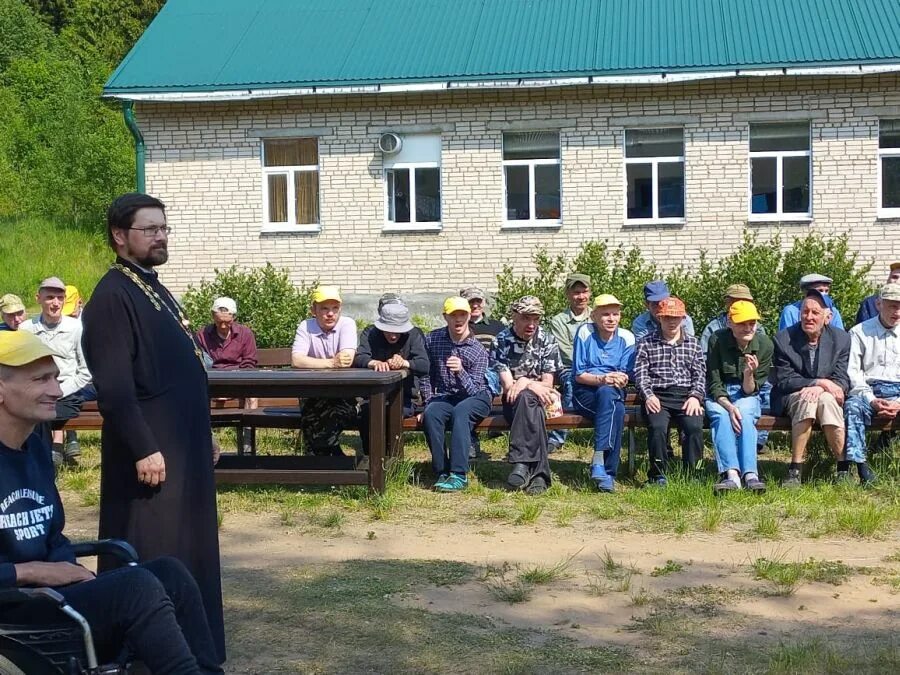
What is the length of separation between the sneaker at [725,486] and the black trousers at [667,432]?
44 centimetres

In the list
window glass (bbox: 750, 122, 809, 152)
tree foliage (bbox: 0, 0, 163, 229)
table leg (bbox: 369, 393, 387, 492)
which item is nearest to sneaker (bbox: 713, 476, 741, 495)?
table leg (bbox: 369, 393, 387, 492)

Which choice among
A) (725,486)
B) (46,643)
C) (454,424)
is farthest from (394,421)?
(46,643)

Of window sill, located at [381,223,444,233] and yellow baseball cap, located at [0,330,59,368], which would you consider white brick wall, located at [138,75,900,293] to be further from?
yellow baseball cap, located at [0,330,59,368]

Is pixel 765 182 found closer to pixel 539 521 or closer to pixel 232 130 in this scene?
pixel 232 130

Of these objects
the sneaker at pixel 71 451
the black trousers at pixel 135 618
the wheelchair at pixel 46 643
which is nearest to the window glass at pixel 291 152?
the sneaker at pixel 71 451

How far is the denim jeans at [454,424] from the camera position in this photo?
29.1ft

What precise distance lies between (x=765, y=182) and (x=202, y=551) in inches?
579

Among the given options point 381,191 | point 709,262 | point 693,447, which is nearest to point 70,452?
point 693,447

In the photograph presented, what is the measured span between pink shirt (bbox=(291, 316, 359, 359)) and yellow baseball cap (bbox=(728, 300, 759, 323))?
2.99 meters

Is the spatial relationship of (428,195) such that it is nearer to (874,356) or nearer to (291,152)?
(291,152)

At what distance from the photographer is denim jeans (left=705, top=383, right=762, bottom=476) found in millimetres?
8484

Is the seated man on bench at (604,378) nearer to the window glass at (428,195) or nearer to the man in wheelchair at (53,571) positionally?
the man in wheelchair at (53,571)

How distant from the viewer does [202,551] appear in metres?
4.56

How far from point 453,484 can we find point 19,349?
5.32 metres
